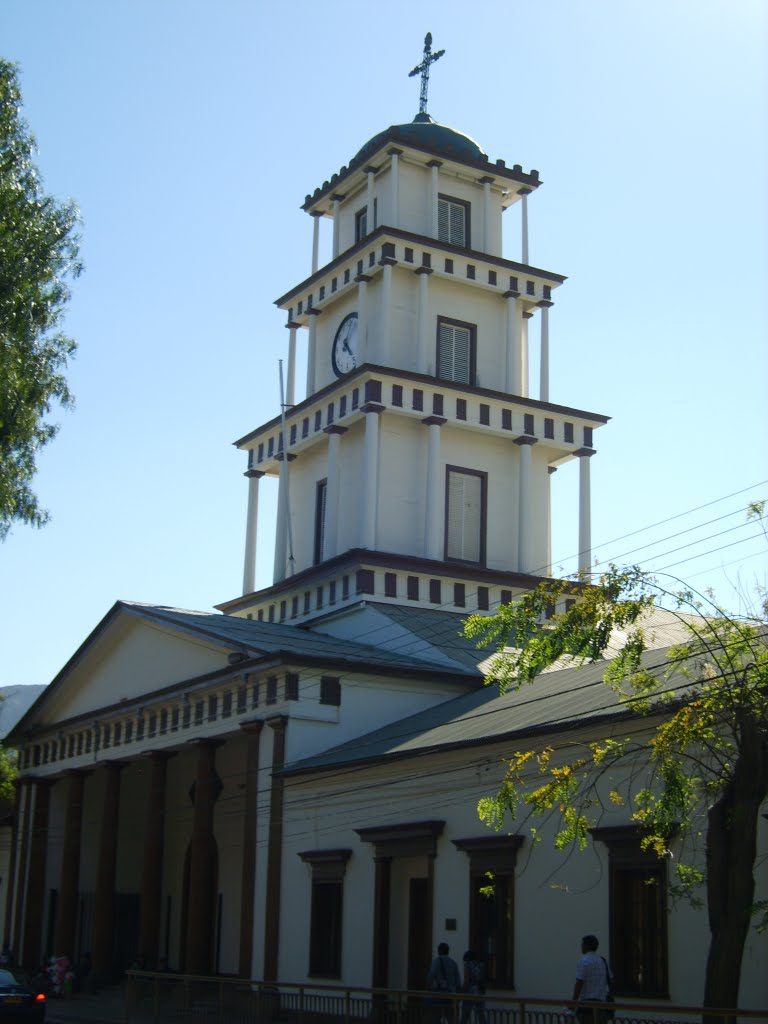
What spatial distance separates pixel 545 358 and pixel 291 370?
25.7 feet

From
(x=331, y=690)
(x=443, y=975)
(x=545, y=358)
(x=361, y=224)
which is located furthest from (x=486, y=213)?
(x=443, y=975)

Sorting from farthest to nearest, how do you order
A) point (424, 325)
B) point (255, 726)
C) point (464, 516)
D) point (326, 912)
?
point (424, 325) < point (464, 516) < point (255, 726) < point (326, 912)

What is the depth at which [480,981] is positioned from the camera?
873 inches

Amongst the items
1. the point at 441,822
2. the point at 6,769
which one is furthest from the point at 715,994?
the point at 6,769

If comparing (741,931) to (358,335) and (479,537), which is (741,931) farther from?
(358,335)

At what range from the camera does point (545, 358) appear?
40.9 meters

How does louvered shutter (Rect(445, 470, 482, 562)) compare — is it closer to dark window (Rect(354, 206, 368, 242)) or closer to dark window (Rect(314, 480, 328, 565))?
dark window (Rect(314, 480, 328, 565))

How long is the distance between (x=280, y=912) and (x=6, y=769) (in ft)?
133

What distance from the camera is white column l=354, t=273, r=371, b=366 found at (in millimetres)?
39938

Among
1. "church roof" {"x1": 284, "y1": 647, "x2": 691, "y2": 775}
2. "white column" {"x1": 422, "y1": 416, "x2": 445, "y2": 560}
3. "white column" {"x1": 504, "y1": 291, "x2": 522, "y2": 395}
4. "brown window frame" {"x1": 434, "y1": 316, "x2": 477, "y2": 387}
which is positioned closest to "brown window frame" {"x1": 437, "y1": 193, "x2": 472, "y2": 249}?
"white column" {"x1": 504, "y1": 291, "x2": 522, "y2": 395}

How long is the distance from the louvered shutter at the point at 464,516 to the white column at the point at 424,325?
3106 millimetres

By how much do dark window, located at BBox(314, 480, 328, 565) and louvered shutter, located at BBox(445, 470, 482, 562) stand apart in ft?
11.8

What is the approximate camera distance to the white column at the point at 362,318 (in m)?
39.9

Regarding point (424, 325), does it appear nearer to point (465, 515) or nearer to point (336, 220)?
point (465, 515)
